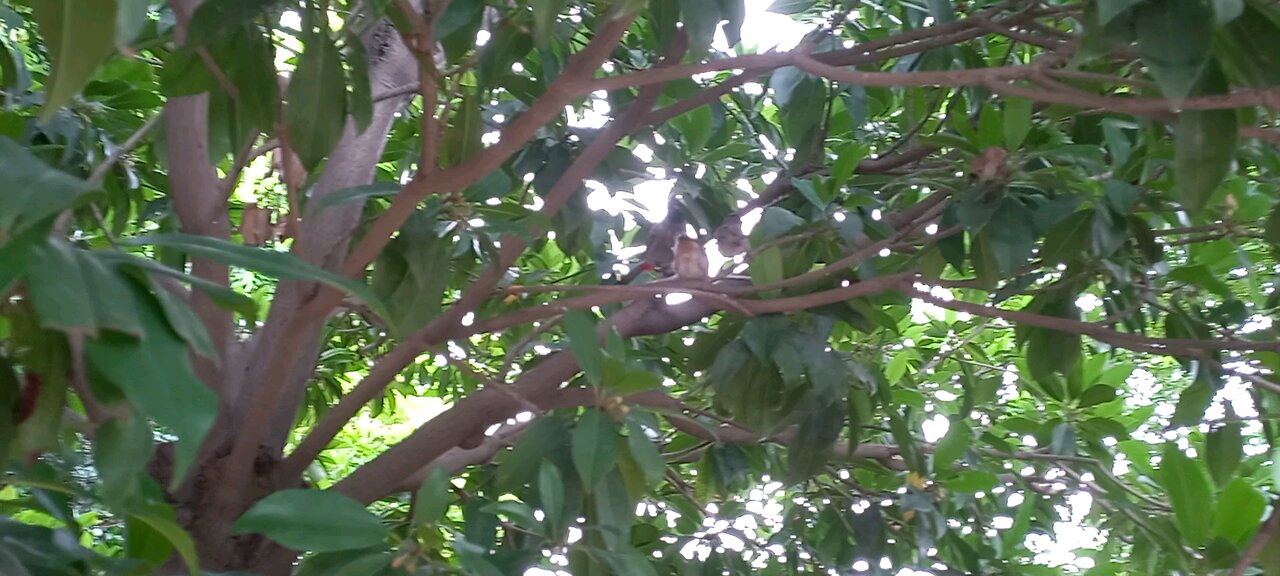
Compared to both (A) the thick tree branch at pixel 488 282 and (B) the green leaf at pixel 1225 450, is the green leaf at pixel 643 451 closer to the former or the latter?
(A) the thick tree branch at pixel 488 282

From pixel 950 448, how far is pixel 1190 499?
37cm

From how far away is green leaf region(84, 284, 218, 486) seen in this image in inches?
15.1

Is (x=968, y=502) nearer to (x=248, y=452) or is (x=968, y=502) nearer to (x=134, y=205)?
(x=248, y=452)

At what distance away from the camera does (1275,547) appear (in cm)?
84

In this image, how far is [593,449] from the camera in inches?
32.5

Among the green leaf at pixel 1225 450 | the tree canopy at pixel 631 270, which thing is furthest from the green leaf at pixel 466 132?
the green leaf at pixel 1225 450

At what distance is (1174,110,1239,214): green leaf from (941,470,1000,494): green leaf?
61cm

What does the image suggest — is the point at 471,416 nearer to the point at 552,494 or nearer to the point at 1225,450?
the point at 552,494

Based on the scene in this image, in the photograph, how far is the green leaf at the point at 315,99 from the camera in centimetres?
78

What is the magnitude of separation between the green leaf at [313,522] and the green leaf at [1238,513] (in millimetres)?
760

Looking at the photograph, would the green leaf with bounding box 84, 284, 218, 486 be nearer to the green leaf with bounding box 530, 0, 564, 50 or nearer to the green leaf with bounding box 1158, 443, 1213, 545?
the green leaf with bounding box 530, 0, 564, 50

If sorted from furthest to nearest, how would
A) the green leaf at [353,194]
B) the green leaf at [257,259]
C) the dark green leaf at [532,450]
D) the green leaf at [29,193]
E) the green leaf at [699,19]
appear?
the dark green leaf at [532,450]
the green leaf at [353,194]
the green leaf at [699,19]
the green leaf at [257,259]
the green leaf at [29,193]

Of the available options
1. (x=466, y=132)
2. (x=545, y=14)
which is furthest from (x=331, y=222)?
(x=545, y=14)

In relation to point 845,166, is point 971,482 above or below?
below
